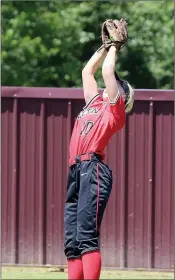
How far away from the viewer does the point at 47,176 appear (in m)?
10.6

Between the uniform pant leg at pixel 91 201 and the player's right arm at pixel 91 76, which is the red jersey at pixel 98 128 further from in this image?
the player's right arm at pixel 91 76

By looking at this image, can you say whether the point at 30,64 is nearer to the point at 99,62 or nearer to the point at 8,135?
the point at 8,135

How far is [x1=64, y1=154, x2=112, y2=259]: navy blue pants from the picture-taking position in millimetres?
6262

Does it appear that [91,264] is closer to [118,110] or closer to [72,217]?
[72,217]

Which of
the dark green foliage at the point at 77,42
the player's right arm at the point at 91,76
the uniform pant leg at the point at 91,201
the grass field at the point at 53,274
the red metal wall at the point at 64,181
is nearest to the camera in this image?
the uniform pant leg at the point at 91,201

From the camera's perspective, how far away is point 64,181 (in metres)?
10.6

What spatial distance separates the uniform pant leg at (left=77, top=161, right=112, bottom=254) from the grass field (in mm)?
3452

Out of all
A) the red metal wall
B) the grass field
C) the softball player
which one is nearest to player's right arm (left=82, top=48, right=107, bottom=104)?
the softball player

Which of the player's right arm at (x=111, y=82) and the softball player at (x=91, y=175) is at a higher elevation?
the player's right arm at (x=111, y=82)

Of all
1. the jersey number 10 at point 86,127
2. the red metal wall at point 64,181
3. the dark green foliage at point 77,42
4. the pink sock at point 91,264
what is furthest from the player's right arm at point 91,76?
the dark green foliage at point 77,42

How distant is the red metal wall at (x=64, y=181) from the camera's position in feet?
34.3

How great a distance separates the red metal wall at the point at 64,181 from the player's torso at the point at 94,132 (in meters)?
3.93

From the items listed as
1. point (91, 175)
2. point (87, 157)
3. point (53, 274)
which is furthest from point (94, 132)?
point (53, 274)

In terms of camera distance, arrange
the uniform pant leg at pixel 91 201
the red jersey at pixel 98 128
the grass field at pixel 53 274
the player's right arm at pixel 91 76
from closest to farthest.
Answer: the uniform pant leg at pixel 91 201
the red jersey at pixel 98 128
the player's right arm at pixel 91 76
the grass field at pixel 53 274
